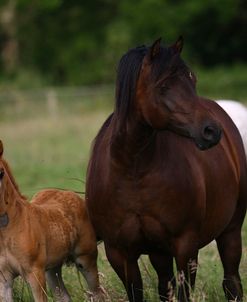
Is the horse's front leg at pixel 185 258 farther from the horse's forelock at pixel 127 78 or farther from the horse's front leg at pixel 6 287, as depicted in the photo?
the horse's front leg at pixel 6 287

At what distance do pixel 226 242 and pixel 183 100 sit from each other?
1.71m

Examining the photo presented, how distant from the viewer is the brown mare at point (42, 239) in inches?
238

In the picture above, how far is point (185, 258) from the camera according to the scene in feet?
19.9

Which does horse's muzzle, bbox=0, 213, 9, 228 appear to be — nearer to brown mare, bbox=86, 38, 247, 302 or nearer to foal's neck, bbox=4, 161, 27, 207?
foal's neck, bbox=4, 161, 27, 207

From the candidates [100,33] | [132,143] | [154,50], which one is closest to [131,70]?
[154,50]

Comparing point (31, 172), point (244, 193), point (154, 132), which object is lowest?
point (31, 172)

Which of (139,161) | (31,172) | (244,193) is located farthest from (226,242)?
(31,172)

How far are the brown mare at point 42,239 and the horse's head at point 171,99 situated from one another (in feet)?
3.29

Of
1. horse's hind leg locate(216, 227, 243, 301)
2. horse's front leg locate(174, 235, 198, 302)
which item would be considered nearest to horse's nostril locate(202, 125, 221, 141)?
horse's front leg locate(174, 235, 198, 302)

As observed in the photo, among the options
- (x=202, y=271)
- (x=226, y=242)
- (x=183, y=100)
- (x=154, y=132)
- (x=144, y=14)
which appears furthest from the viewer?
(x=144, y=14)

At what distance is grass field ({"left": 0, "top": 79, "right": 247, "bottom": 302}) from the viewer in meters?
7.16

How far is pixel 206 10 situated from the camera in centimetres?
3906

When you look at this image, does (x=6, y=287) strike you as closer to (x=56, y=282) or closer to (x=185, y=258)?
(x=56, y=282)

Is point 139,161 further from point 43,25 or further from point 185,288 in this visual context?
point 43,25
